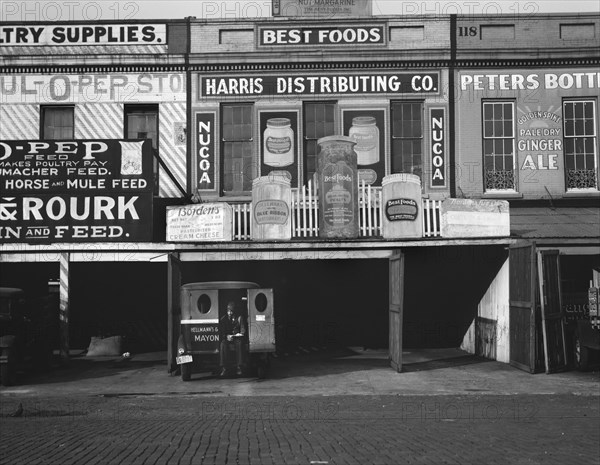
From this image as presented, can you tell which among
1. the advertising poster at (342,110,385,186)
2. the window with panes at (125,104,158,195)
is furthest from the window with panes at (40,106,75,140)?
the advertising poster at (342,110,385,186)

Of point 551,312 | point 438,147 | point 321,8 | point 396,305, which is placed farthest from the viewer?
point 321,8

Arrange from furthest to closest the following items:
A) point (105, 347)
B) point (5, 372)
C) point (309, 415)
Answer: point (105, 347)
point (5, 372)
point (309, 415)

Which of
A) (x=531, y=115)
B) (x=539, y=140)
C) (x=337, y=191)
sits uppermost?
(x=531, y=115)

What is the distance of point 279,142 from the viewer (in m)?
20.1

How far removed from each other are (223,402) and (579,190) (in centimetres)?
1191

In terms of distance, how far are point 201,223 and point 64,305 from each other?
3432 mm

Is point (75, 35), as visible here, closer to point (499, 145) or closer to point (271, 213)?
point (271, 213)

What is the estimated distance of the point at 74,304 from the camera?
2050cm

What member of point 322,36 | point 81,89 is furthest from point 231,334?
point 322,36

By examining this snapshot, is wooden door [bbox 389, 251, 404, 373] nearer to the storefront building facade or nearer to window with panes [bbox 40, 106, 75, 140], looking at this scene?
the storefront building facade

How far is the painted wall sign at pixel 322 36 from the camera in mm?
20156

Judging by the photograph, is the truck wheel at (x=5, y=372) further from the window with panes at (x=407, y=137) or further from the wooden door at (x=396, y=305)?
the window with panes at (x=407, y=137)

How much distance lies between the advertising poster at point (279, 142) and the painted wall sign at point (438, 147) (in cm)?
367

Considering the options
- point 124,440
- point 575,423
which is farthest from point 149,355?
point 575,423
